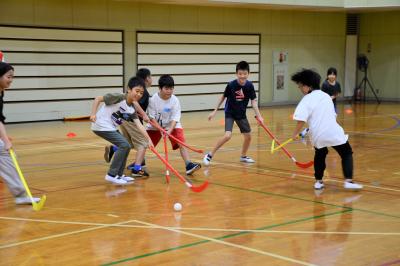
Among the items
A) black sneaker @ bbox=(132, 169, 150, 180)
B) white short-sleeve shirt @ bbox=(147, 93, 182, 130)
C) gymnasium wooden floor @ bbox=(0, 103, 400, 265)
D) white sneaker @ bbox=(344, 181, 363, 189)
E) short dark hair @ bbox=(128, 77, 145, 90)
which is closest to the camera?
gymnasium wooden floor @ bbox=(0, 103, 400, 265)

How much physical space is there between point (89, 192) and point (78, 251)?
2317mm

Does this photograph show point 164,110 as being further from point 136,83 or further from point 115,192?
point 115,192

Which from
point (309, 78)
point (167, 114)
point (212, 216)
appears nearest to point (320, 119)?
point (309, 78)

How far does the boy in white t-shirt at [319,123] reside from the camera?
673 centimetres

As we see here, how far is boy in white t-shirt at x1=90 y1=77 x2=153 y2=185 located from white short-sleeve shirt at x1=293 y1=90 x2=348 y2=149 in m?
1.94

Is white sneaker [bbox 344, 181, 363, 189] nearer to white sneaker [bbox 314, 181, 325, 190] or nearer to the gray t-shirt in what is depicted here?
white sneaker [bbox 314, 181, 325, 190]

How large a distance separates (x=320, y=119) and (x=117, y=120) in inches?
97.0

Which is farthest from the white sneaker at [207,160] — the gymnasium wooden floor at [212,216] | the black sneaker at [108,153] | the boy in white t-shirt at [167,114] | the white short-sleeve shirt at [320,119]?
the white short-sleeve shirt at [320,119]

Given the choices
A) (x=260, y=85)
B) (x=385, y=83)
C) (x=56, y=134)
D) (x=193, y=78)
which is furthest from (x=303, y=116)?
(x=385, y=83)

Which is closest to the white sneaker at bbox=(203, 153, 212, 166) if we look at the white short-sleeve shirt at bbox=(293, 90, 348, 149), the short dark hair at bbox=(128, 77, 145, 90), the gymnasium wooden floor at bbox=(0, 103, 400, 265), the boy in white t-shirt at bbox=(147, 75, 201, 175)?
the gymnasium wooden floor at bbox=(0, 103, 400, 265)

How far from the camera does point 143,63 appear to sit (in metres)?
17.6

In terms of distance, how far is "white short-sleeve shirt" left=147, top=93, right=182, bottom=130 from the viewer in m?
7.92

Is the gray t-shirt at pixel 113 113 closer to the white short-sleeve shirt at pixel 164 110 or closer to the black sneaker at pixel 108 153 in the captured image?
the white short-sleeve shirt at pixel 164 110

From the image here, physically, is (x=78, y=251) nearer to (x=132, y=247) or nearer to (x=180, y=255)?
(x=132, y=247)
